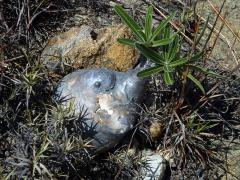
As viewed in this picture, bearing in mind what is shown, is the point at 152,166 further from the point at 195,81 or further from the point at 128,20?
the point at 128,20

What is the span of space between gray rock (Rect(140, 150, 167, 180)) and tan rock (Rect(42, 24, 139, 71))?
0.47 meters

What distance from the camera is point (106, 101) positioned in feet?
7.78

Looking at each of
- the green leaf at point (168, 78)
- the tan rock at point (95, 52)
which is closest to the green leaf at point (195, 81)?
the green leaf at point (168, 78)

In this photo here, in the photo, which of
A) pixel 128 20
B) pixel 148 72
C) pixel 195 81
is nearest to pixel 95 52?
pixel 128 20

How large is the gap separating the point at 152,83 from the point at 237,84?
18.2 inches

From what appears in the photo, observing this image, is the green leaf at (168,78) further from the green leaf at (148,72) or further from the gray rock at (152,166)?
the gray rock at (152,166)

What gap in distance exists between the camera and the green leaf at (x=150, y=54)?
2.24 m

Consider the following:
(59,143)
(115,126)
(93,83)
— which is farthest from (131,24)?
(59,143)

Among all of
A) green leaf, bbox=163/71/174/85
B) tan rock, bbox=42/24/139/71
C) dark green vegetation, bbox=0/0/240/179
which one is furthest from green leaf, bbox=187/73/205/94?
tan rock, bbox=42/24/139/71

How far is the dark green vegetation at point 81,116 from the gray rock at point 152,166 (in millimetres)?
40

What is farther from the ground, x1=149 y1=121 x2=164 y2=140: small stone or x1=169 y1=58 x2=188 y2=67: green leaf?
x1=169 y1=58 x2=188 y2=67: green leaf

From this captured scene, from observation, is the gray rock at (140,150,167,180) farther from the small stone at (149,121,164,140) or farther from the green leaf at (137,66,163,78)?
the green leaf at (137,66,163,78)

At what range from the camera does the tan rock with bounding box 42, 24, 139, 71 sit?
255 cm

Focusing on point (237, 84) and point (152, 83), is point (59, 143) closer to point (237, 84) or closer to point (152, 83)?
point (152, 83)
